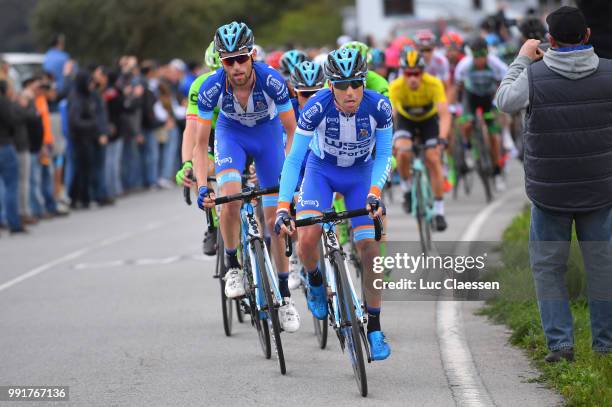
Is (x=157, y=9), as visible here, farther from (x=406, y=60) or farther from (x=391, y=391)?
(x=391, y=391)

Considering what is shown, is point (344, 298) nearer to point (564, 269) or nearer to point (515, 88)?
point (564, 269)

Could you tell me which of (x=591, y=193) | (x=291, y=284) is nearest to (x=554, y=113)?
(x=591, y=193)

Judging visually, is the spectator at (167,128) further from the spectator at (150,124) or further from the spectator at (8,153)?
the spectator at (8,153)

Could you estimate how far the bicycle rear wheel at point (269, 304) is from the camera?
8930 millimetres

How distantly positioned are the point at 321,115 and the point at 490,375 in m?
1.94

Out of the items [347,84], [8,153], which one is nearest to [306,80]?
[347,84]

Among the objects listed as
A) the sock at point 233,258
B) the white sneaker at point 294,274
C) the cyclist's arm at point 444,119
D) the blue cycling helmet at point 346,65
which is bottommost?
the white sneaker at point 294,274

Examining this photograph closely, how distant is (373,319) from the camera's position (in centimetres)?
875

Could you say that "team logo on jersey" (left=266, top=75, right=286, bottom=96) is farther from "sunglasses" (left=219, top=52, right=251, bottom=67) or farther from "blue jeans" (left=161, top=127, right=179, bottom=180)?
"blue jeans" (left=161, top=127, right=179, bottom=180)

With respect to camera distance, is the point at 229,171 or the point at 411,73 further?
the point at 411,73

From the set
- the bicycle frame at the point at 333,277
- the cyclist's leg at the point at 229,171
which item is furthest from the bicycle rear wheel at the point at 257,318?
the bicycle frame at the point at 333,277

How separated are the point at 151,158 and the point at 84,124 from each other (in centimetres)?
438

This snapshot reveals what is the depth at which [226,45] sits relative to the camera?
9641 mm

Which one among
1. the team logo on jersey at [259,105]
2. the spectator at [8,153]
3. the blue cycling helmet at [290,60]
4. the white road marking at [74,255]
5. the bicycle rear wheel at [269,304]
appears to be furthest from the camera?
the spectator at [8,153]
